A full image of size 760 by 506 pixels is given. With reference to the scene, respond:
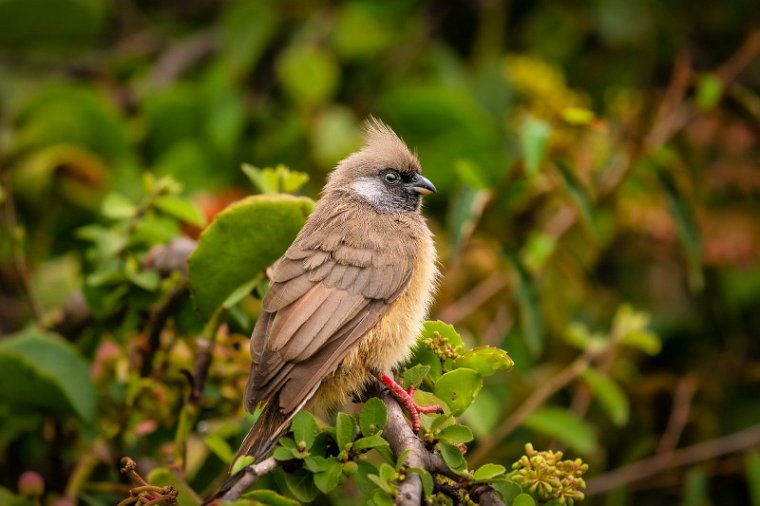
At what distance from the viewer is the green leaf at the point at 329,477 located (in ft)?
8.34

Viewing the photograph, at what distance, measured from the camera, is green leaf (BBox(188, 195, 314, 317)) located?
325 centimetres

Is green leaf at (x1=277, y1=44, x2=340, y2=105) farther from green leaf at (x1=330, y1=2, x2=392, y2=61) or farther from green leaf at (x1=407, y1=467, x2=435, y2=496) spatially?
green leaf at (x1=407, y1=467, x2=435, y2=496)

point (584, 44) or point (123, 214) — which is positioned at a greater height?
point (584, 44)

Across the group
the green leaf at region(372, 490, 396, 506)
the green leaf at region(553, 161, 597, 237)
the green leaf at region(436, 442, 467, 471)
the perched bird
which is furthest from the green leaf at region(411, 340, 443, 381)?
the green leaf at region(553, 161, 597, 237)

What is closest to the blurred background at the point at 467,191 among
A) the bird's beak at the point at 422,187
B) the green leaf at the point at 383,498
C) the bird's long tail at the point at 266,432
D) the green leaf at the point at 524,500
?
the bird's beak at the point at 422,187

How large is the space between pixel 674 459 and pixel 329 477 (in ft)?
10.5

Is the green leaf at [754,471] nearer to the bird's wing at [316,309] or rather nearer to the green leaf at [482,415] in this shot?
the green leaf at [482,415]

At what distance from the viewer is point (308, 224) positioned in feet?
11.5

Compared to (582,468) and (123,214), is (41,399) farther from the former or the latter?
(582,468)

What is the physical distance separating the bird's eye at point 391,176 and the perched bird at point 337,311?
292 millimetres

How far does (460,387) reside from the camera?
9.04 ft

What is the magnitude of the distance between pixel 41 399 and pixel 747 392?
416 centimetres

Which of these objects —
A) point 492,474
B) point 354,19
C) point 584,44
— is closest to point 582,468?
point 492,474

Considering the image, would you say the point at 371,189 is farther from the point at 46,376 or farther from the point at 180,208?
the point at 46,376
